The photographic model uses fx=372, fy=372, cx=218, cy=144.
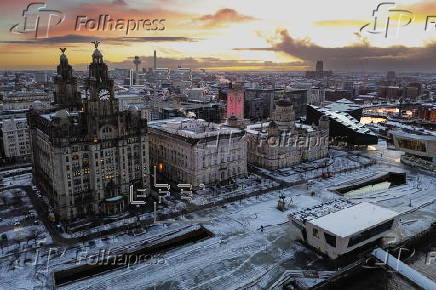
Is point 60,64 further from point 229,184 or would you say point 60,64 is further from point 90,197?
point 229,184

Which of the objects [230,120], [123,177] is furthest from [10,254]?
[230,120]

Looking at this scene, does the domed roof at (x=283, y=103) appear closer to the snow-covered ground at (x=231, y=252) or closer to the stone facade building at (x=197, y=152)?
the stone facade building at (x=197, y=152)

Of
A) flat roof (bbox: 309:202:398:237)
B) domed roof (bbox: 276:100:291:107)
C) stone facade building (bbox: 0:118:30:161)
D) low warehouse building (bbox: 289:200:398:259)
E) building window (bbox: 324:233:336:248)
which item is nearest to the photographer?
building window (bbox: 324:233:336:248)

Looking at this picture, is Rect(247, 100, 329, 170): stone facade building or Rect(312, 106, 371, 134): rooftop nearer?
Rect(247, 100, 329, 170): stone facade building

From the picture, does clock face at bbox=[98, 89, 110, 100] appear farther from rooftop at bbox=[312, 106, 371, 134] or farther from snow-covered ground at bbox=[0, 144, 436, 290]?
rooftop at bbox=[312, 106, 371, 134]

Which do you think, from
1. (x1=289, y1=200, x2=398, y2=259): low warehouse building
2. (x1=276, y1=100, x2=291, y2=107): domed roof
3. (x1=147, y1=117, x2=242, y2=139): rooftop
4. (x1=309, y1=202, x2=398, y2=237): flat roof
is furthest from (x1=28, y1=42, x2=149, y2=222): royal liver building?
(x1=276, y1=100, x2=291, y2=107): domed roof

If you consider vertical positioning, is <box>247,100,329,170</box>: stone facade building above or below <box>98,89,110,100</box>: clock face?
below
